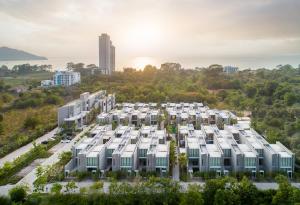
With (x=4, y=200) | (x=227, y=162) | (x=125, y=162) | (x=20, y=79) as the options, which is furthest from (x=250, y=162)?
(x=20, y=79)

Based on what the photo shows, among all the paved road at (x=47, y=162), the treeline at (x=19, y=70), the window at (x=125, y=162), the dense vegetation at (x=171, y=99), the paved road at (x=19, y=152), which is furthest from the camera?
the treeline at (x=19, y=70)

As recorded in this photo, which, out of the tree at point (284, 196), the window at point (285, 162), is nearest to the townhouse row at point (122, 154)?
the tree at point (284, 196)

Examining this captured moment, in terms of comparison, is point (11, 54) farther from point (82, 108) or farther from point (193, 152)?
point (193, 152)

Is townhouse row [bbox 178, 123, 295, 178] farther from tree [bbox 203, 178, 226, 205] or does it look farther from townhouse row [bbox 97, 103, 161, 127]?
townhouse row [bbox 97, 103, 161, 127]

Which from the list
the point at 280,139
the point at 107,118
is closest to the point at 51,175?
the point at 107,118

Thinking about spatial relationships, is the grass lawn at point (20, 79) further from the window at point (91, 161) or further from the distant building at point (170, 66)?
the window at point (91, 161)

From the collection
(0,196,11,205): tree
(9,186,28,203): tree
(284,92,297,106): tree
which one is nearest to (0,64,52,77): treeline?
(284,92,297,106): tree
